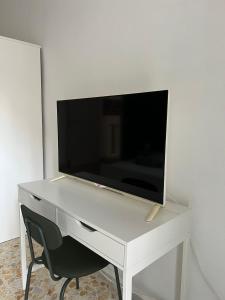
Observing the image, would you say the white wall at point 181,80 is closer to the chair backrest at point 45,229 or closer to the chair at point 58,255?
the chair at point 58,255

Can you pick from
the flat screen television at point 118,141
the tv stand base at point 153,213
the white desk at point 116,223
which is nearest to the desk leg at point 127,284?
the white desk at point 116,223

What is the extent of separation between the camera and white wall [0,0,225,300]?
130cm

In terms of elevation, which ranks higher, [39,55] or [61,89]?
[39,55]

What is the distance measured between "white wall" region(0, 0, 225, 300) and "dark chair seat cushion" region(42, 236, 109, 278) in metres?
0.49

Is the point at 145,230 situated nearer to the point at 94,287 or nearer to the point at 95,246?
the point at 95,246

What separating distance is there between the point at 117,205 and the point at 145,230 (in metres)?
0.35

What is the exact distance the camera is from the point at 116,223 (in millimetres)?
1187

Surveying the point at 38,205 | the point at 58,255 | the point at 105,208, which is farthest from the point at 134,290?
the point at 38,205

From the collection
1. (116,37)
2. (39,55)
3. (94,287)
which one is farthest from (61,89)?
(94,287)

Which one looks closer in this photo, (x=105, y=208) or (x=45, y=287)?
(x=105, y=208)

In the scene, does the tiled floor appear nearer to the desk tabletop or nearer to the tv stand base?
the desk tabletop

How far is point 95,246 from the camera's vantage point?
3.90ft

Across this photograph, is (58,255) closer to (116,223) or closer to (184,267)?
(116,223)

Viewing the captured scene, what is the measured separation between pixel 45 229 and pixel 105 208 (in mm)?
344
